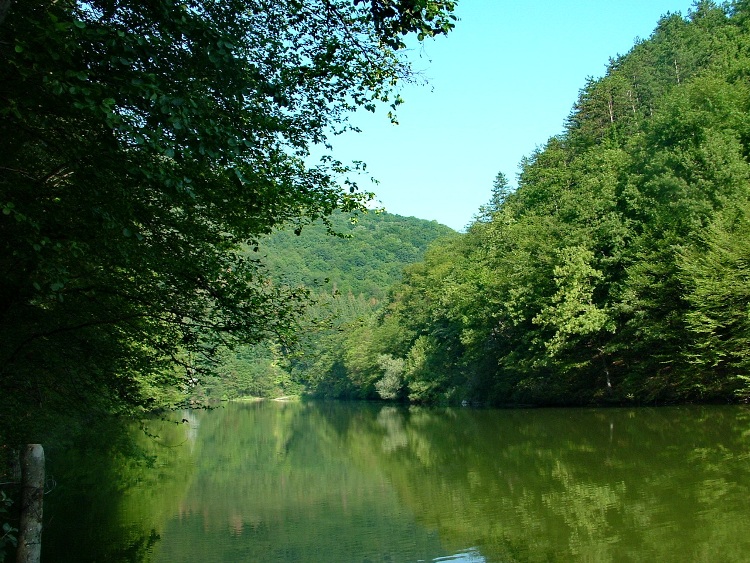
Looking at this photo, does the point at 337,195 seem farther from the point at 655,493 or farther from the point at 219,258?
the point at 655,493

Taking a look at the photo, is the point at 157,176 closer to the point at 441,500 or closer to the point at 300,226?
the point at 300,226

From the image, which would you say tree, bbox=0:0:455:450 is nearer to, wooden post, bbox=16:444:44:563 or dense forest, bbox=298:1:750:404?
wooden post, bbox=16:444:44:563

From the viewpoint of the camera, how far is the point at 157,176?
604 centimetres

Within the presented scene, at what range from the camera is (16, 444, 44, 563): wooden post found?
21.3 feet

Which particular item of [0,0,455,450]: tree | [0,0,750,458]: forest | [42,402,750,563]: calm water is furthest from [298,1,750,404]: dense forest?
[0,0,455,450]: tree

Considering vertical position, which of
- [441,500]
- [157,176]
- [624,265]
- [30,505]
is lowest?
[441,500]

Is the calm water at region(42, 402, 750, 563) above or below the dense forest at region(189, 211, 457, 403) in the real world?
below

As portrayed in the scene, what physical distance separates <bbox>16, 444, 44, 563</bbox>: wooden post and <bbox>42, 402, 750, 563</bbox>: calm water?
18.5ft

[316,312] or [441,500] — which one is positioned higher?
[316,312]

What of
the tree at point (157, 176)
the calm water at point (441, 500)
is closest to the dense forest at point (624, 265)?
the calm water at point (441, 500)

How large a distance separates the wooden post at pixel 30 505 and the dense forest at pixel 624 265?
1859cm

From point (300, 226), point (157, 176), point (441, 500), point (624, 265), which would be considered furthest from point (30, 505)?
point (624, 265)

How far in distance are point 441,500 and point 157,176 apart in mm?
11497

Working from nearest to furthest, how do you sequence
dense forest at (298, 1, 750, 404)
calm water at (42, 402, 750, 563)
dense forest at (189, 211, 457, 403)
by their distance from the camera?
calm water at (42, 402, 750, 563)
dense forest at (189, 211, 457, 403)
dense forest at (298, 1, 750, 404)
